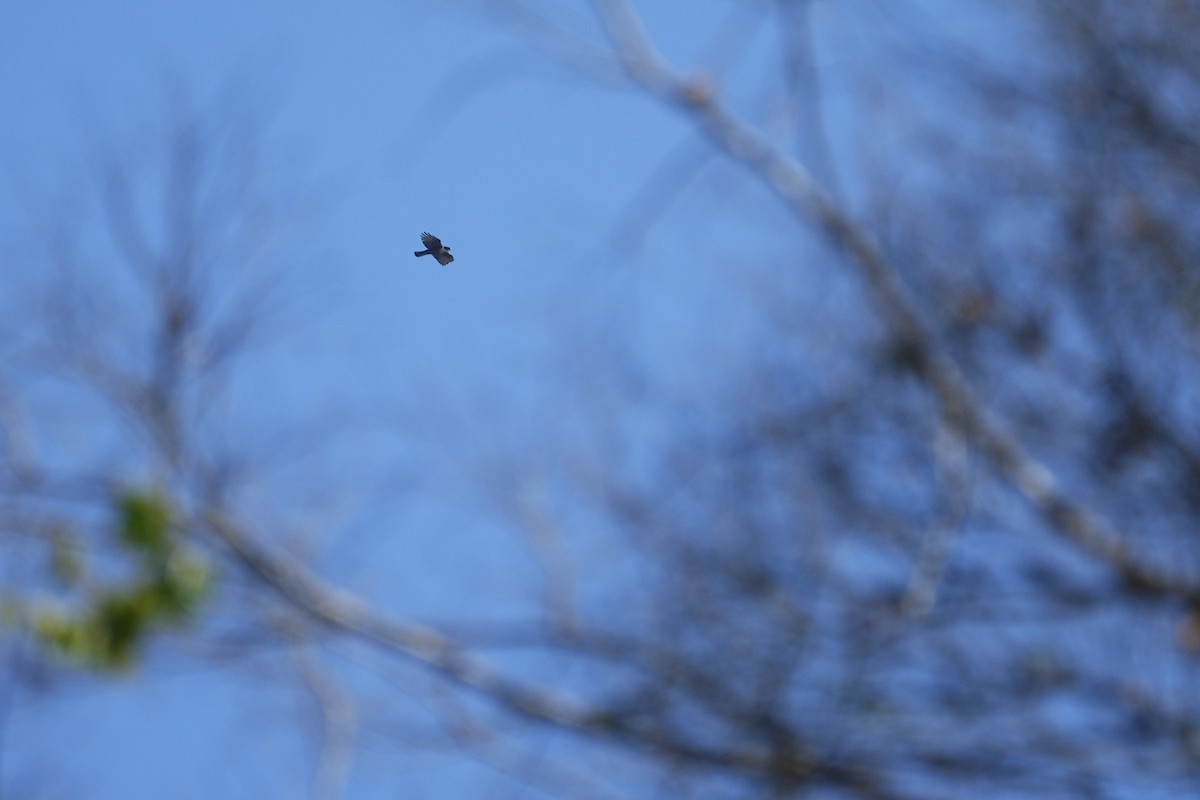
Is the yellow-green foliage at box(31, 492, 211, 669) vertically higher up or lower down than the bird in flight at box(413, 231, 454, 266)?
higher up

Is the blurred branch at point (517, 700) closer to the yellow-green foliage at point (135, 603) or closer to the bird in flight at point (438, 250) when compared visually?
the yellow-green foliage at point (135, 603)

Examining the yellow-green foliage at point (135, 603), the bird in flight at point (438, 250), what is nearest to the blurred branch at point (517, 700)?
the yellow-green foliage at point (135, 603)

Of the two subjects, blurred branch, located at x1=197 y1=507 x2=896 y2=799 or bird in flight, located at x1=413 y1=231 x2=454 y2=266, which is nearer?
bird in flight, located at x1=413 y1=231 x2=454 y2=266

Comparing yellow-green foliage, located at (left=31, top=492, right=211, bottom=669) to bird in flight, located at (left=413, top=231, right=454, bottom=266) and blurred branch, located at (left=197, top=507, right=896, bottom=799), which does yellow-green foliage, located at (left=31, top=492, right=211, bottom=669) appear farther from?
bird in flight, located at (left=413, top=231, right=454, bottom=266)

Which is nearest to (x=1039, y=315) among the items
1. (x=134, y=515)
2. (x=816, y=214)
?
(x=816, y=214)

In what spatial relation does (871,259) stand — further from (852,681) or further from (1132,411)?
(852,681)

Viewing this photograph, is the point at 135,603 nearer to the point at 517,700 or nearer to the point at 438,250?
the point at 517,700

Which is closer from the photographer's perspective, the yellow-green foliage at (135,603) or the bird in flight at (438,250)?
the bird in flight at (438,250)

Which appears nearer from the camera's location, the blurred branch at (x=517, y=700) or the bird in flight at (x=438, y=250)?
the bird in flight at (x=438, y=250)

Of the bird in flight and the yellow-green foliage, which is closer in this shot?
the bird in flight

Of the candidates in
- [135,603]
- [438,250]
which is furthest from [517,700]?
[438,250]

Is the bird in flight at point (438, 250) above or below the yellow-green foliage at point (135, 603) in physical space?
below

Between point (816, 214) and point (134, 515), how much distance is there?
283 centimetres

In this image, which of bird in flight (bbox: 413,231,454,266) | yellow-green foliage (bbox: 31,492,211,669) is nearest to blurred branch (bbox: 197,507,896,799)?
yellow-green foliage (bbox: 31,492,211,669)
